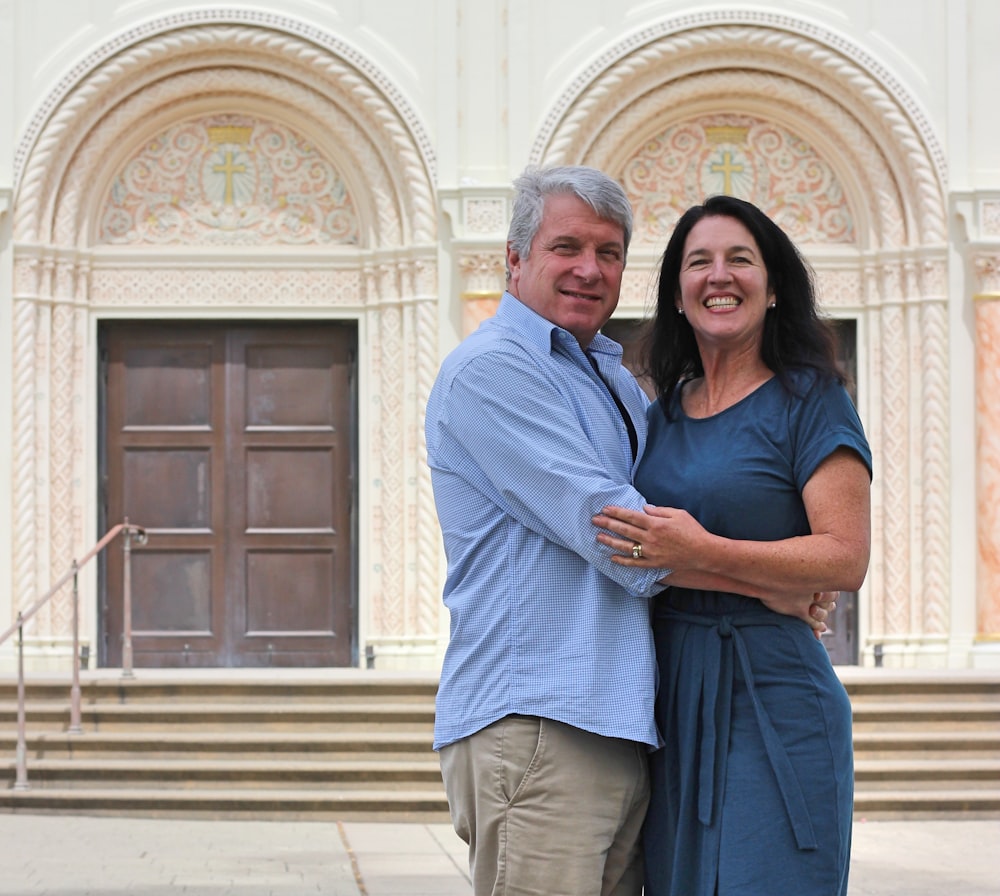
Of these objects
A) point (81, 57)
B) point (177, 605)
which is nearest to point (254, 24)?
point (81, 57)

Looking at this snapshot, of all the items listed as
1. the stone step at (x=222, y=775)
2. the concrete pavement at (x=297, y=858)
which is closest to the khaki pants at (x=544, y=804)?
the concrete pavement at (x=297, y=858)

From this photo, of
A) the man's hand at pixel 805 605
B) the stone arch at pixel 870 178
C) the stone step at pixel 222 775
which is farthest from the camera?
the stone arch at pixel 870 178

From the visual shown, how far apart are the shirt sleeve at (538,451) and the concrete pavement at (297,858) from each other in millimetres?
3555

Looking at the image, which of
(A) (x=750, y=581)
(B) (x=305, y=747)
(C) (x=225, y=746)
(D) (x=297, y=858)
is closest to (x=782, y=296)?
(A) (x=750, y=581)

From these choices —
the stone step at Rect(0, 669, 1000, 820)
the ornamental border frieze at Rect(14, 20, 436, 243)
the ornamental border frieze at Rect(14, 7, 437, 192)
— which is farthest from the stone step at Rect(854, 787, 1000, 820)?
the ornamental border frieze at Rect(14, 7, 437, 192)

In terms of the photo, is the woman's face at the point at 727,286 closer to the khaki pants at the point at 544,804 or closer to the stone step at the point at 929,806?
the khaki pants at the point at 544,804

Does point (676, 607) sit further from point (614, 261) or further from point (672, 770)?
point (614, 261)

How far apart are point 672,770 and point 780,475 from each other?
0.51 meters

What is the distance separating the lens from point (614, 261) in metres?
2.96

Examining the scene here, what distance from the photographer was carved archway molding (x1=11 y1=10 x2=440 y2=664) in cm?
1023

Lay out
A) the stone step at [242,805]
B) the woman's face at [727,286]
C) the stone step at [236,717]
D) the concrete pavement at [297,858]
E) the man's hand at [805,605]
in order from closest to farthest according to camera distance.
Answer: the man's hand at [805,605] → the woman's face at [727,286] → the concrete pavement at [297,858] → the stone step at [242,805] → the stone step at [236,717]

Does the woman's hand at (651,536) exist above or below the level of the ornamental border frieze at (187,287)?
below

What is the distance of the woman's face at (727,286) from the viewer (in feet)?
9.40

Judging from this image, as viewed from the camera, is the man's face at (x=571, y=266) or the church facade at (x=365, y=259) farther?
the church facade at (x=365, y=259)
